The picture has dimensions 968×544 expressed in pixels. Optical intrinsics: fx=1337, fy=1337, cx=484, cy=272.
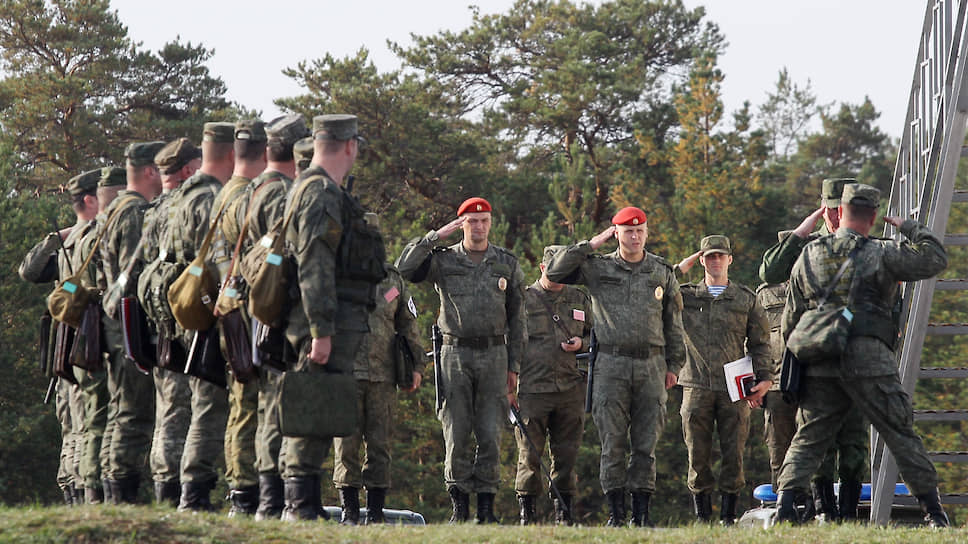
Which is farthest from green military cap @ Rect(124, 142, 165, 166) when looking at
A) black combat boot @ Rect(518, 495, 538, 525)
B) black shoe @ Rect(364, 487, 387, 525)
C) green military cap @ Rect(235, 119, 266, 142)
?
black combat boot @ Rect(518, 495, 538, 525)

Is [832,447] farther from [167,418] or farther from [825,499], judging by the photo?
[167,418]

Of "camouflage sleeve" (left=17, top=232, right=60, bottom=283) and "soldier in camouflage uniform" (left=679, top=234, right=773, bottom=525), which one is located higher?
"camouflage sleeve" (left=17, top=232, right=60, bottom=283)

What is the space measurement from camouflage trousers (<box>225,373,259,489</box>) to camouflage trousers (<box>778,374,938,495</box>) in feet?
11.4

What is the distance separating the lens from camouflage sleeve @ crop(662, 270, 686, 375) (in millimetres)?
10656

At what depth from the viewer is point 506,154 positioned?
118 feet

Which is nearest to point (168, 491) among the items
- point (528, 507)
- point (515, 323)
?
point (515, 323)

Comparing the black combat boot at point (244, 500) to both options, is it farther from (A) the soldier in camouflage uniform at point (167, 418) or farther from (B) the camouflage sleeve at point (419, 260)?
(B) the camouflage sleeve at point (419, 260)

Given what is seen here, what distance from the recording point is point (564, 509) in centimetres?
1137

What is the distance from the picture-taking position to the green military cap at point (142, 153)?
956 cm

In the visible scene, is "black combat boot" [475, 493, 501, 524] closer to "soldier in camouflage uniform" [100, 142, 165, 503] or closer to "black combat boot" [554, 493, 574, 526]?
"black combat boot" [554, 493, 574, 526]

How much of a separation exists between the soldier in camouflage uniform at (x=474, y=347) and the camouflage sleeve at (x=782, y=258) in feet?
6.99

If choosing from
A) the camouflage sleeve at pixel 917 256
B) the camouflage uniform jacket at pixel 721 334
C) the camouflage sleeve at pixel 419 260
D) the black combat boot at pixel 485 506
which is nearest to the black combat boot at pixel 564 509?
the black combat boot at pixel 485 506

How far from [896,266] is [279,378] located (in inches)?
158

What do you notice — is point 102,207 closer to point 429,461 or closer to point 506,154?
point 429,461
